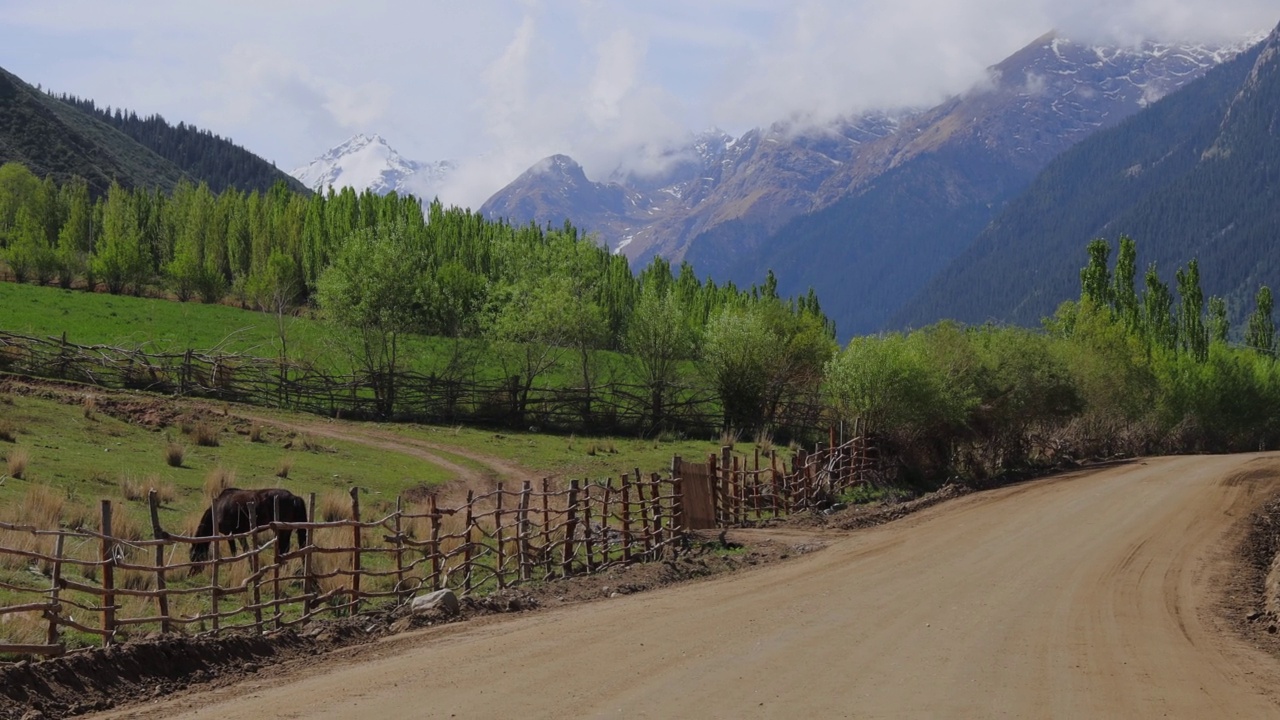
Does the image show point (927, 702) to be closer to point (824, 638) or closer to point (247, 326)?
point (824, 638)

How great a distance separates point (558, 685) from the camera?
1080 cm

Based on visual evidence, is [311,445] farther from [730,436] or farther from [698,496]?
[730,436]

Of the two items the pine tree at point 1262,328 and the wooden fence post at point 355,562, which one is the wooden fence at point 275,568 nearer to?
the wooden fence post at point 355,562

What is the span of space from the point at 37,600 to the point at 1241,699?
44.5 ft

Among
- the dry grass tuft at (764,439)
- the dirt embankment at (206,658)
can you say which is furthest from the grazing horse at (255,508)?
the dry grass tuft at (764,439)

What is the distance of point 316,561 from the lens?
1722cm

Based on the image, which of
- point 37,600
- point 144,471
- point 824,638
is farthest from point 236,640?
point 144,471

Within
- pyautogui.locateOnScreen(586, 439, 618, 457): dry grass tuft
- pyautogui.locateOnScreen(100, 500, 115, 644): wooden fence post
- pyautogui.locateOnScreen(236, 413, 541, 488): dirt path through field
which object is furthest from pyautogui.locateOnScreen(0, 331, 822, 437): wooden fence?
pyautogui.locateOnScreen(100, 500, 115, 644): wooden fence post

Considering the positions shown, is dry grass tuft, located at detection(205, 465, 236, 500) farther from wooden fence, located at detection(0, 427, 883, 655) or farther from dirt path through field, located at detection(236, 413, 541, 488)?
dirt path through field, located at detection(236, 413, 541, 488)

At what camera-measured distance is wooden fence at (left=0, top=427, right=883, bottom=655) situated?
1220 cm

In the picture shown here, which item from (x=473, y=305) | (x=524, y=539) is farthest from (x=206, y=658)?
(x=473, y=305)

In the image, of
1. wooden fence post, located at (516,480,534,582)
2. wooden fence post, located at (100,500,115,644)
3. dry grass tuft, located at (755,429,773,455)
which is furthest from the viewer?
dry grass tuft, located at (755,429,773,455)

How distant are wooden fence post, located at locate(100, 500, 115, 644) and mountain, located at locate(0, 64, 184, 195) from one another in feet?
467

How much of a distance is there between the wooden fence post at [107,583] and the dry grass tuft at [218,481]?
10861mm
